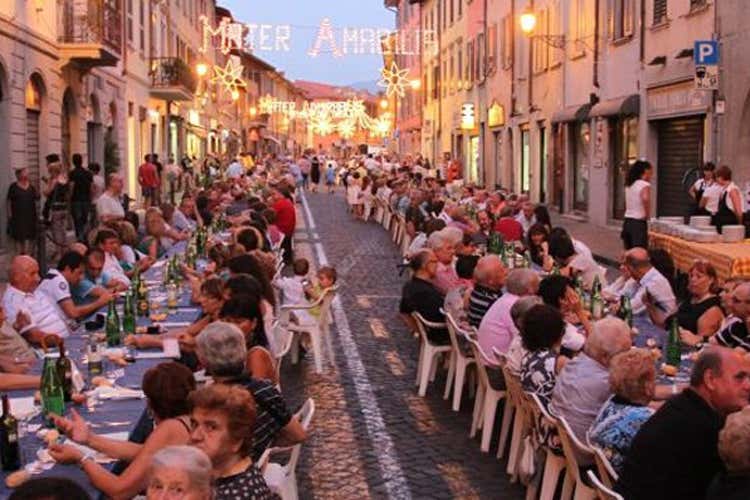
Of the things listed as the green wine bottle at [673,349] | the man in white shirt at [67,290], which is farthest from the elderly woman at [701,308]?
the man in white shirt at [67,290]

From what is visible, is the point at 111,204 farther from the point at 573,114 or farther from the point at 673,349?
the point at 573,114

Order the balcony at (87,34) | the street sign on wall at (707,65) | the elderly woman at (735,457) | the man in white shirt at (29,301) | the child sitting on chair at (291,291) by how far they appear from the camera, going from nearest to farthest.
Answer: the elderly woman at (735,457) < the man in white shirt at (29,301) < the child sitting on chair at (291,291) < the street sign on wall at (707,65) < the balcony at (87,34)

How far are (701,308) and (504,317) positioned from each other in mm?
1586

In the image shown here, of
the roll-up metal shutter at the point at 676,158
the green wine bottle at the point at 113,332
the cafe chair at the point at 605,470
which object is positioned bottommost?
the cafe chair at the point at 605,470

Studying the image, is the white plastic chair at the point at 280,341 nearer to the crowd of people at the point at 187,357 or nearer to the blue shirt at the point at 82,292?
the crowd of people at the point at 187,357

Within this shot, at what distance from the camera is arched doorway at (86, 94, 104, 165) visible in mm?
27562

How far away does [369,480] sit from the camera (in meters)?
7.53

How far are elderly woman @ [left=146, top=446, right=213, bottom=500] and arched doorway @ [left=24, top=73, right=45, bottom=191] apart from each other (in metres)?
18.5

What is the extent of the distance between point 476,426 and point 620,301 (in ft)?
6.04

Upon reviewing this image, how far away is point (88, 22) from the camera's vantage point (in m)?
24.7

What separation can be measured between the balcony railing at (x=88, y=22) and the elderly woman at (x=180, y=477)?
21.5 metres

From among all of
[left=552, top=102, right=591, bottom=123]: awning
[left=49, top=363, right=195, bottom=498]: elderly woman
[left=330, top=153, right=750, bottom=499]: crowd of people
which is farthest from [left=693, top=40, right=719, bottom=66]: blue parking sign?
[left=49, top=363, right=195, bottom=498]: elderly woman

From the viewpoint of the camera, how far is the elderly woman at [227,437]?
452 cm

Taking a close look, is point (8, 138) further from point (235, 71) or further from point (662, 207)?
point (235, 71)
